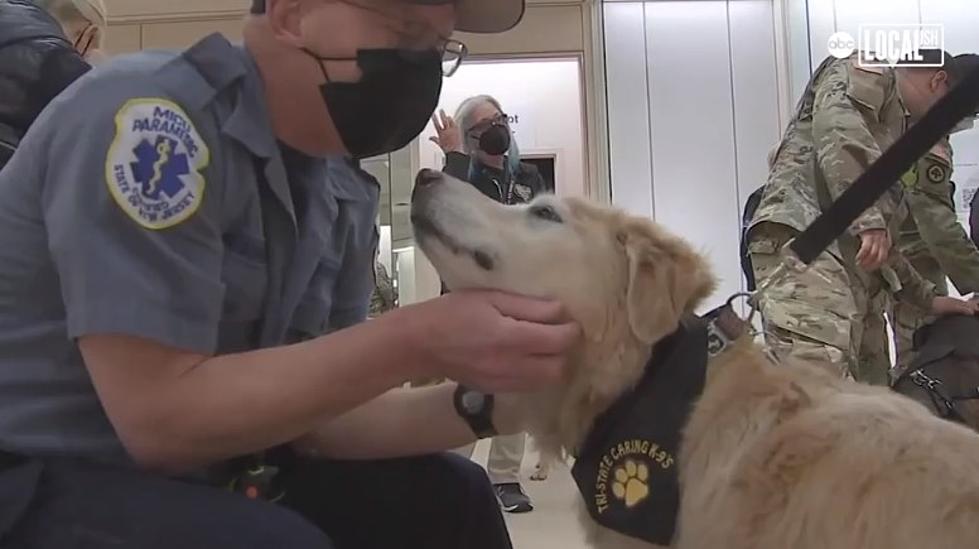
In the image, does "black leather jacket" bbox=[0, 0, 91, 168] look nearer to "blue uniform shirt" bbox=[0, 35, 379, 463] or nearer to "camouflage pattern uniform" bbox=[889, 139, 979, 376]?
"blue uniform shirt" bbox=[0, 35, 379, 463]

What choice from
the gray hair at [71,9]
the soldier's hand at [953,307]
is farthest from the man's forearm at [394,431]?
the soldier's hand at [953,307]

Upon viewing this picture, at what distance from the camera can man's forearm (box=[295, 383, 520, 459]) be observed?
3.99 ft

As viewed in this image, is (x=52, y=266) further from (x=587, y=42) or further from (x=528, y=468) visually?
(x=587, y=42)

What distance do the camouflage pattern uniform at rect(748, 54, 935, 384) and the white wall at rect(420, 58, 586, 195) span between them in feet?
11.3

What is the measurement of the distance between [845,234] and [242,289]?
173 cm

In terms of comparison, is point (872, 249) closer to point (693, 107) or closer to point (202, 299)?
point (202, 299)

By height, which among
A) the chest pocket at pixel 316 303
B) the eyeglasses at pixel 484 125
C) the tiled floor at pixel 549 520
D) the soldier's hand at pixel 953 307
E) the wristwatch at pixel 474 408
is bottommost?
the tiled floor at pixel 549 520

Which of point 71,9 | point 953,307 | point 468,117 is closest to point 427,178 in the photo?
point 71,9

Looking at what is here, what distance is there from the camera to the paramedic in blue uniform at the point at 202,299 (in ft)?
2.93

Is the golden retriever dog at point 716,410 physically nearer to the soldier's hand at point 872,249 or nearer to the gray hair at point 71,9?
the soldier's hand at point 872,249

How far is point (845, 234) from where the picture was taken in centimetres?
236

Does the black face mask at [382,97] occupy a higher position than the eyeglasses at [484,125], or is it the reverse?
the eyeglasses at [484,125]

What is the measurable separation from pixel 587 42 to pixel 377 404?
14.7 ft

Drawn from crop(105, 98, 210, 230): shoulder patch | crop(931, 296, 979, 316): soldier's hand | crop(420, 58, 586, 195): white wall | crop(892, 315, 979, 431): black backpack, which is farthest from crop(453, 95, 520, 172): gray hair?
crop(105, 98, 210, 230): shoulder patch
